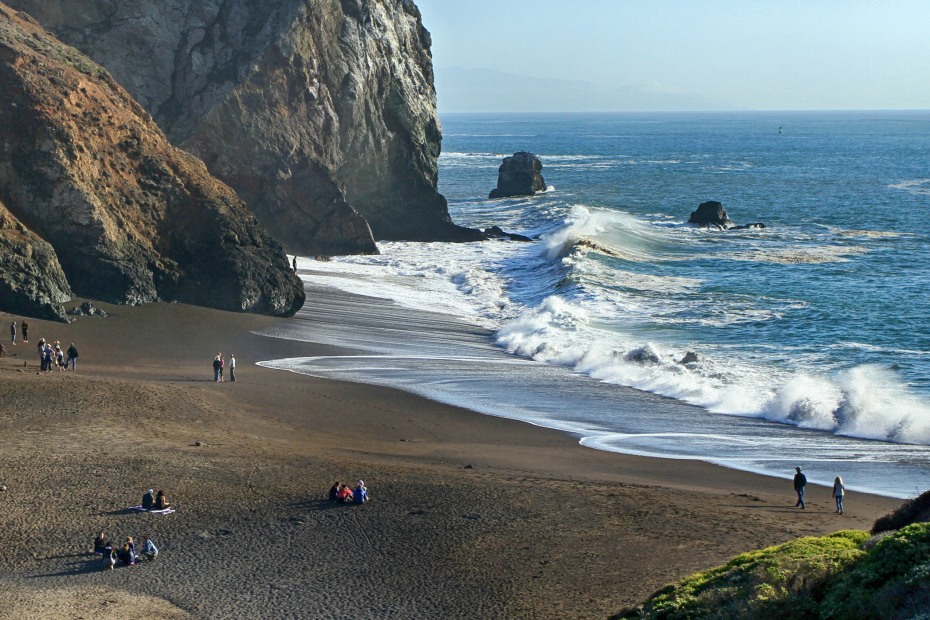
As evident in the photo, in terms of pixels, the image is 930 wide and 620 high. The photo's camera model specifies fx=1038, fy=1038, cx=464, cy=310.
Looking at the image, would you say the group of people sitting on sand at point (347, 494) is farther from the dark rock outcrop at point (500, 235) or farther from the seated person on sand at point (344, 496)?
the dark rock outcrop at point (500, 235)

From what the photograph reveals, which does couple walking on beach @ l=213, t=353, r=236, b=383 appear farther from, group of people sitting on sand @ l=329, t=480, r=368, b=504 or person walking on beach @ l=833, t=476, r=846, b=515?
person walking on beach @ l=833, t=476, r=846, b=515

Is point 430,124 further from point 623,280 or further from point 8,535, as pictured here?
point 8,535

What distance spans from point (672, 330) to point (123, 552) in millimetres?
26047

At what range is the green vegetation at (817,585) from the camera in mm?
12125

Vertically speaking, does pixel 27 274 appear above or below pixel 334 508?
above

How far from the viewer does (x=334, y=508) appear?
20.8 m

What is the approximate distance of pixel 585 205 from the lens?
82875 millimetres

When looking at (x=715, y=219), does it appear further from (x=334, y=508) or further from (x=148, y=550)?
(x=148, y=550)

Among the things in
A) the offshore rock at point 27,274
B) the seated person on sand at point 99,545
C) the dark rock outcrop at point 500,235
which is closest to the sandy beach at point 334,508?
the seated person on sand at point 99,545

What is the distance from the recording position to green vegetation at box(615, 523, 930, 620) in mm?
12125

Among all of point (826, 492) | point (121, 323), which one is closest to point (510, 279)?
point (121, 323)

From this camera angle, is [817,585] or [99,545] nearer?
[817,585]

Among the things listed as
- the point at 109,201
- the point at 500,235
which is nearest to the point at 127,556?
the point at 109,201

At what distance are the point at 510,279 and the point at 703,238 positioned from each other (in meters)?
19.6
